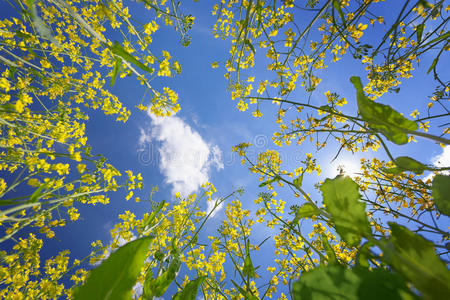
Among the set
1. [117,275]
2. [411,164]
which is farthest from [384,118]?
[117,275]

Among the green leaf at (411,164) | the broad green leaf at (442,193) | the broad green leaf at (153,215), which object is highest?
the broad green leaf at (153,215)

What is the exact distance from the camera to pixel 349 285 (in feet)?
0.91

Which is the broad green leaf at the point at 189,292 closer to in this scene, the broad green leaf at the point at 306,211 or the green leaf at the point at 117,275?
the green leaf at the point at 117,275

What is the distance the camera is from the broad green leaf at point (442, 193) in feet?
1.14

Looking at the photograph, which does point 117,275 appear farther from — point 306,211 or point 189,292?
point 306,211

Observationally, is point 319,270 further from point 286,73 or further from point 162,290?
point 286,73

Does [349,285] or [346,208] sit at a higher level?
[346,208]

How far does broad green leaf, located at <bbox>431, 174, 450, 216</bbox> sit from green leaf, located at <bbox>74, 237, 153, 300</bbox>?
0.58 meters

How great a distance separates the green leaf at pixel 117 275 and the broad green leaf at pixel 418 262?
40 centimetres

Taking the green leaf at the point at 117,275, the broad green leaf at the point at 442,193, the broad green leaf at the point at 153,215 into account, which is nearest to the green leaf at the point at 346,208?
the broad green leaf at the point at 442,193

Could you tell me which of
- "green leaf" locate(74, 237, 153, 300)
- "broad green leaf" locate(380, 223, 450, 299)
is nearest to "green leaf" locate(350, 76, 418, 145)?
"broad green leaf" locate(380, 223, 450, 299)

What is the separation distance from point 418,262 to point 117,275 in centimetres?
50

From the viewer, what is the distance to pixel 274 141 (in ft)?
10.9

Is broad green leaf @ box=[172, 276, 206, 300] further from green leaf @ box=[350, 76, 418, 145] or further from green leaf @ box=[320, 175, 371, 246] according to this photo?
green leaf @ box=[350, 76, 418, 145]
